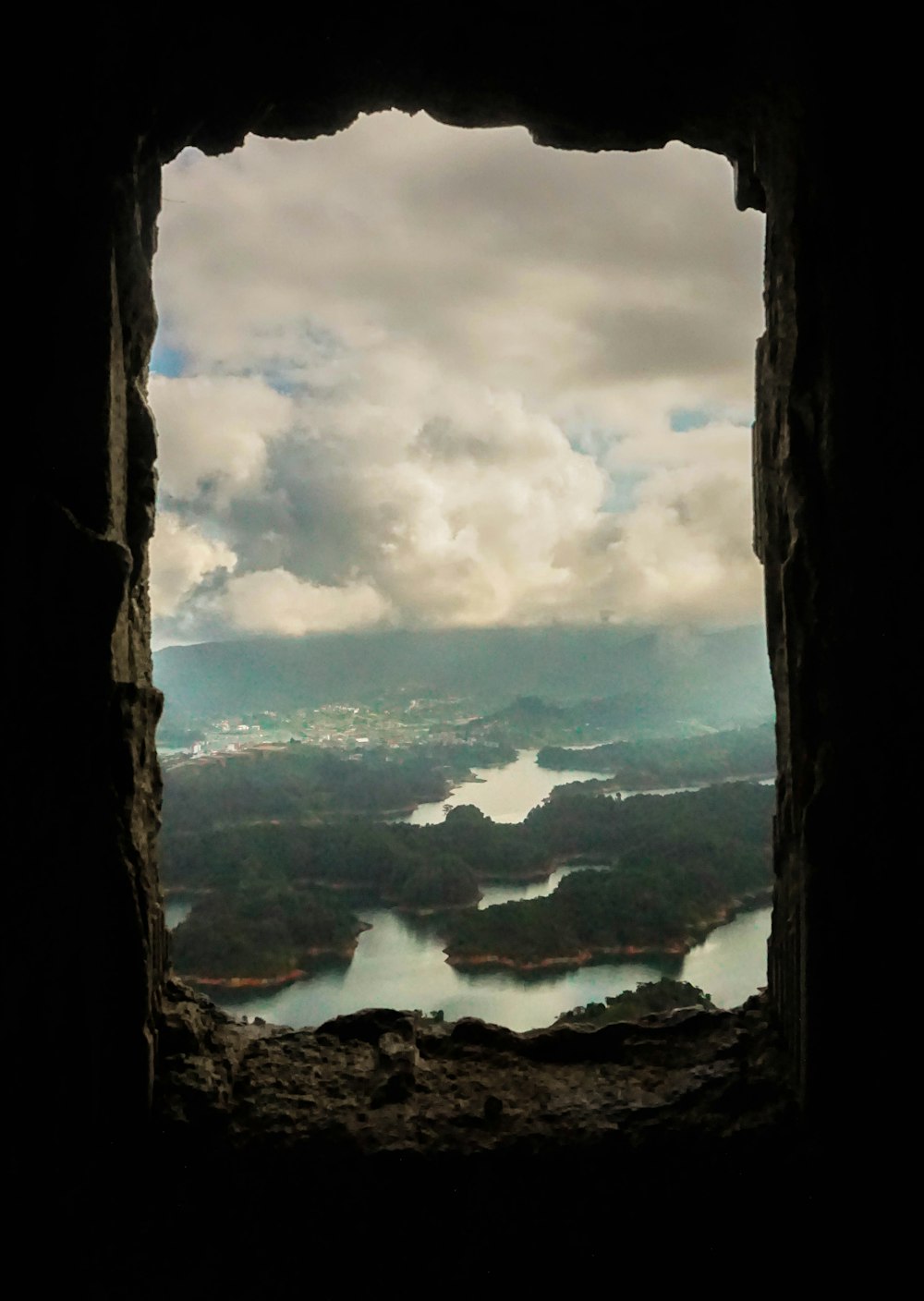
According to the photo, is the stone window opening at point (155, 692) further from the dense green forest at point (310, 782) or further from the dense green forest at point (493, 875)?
the dense green forest at point (310, 782)

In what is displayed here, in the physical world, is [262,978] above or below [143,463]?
below

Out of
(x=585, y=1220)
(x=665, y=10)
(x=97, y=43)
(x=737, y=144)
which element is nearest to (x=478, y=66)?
(x=665, y=10)

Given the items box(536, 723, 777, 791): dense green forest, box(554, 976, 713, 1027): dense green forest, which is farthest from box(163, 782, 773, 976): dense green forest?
box(536, 723, 777, 791): dense green forest

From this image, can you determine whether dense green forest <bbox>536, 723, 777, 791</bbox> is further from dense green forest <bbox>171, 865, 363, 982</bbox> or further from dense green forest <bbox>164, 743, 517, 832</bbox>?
dense green forest <bbox>171, 865, 363, 982</bbox>

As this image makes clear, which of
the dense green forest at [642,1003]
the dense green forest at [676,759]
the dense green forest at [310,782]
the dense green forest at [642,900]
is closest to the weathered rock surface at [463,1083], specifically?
the dense green forest at [642,1003]

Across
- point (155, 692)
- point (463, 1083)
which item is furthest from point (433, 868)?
point (155, 692)

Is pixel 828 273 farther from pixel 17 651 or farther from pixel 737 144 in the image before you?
pixel 17 651
